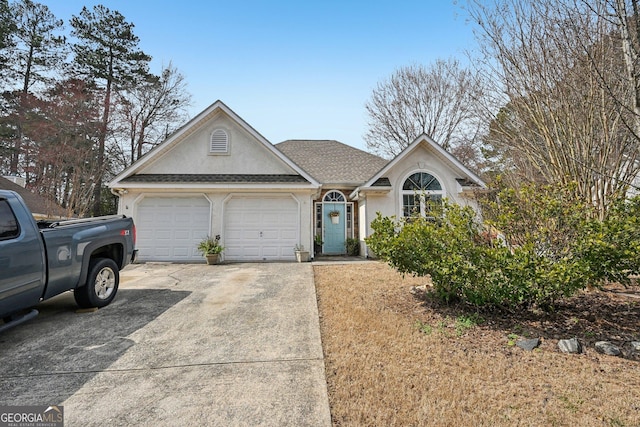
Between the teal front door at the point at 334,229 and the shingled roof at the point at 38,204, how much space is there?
512 inches

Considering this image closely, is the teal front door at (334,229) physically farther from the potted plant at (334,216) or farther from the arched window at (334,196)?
the arched window at (334,196)

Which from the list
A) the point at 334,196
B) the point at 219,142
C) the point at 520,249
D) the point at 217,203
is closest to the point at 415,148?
the point at 334,196

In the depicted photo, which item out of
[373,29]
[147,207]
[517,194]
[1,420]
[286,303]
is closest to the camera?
[1,420]

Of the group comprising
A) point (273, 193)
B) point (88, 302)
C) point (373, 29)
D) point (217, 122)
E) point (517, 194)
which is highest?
point (373, 29)

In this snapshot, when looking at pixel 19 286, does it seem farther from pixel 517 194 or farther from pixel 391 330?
pixel 517 194

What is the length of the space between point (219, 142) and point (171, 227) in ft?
12.3

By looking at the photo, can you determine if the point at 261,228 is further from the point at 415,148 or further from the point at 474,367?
the point at 474,367

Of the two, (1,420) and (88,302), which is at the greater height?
(88,302)

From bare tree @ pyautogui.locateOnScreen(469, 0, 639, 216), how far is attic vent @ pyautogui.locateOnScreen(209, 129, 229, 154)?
347 inches

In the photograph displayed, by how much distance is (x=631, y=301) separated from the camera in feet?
16.5

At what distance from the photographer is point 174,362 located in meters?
3.34

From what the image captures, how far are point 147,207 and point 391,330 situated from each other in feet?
34.0

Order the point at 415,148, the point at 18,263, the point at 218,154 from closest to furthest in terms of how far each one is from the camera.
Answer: the point at 18,263
the point at 218,154
the point at 415,148

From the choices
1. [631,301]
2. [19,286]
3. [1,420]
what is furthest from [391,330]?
[19,286]
